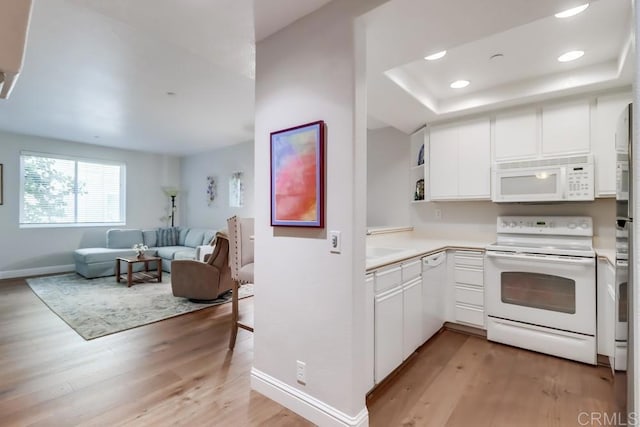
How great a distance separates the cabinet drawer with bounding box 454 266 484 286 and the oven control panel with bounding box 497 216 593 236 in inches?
22.8

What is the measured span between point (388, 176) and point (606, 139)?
2193 mm

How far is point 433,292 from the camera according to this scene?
280cm

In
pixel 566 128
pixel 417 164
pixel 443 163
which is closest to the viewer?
pixel 566 128

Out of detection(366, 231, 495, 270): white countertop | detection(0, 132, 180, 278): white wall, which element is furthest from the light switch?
detection(0, 132, 180, 278): white wall

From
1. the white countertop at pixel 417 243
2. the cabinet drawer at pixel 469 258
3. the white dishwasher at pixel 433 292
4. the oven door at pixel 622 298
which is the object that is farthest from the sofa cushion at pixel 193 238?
the oven door at pixel 622 298

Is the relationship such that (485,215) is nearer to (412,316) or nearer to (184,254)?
(412,316)

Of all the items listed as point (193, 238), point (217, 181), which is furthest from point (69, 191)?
point (217, 181)

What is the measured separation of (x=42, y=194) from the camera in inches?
226

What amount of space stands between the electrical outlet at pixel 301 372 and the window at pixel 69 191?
6406 mm

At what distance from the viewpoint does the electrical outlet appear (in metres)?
1.82

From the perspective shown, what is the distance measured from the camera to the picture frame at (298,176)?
174 cm

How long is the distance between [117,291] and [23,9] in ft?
16.3

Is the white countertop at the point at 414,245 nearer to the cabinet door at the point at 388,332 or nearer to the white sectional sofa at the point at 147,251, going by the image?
the cabinet door at the point at 388,332

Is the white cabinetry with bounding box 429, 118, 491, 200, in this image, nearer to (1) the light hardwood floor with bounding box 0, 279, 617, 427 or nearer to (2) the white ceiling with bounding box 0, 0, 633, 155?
(2) the white ceiling with bounding box 0, 0, 633, 155
